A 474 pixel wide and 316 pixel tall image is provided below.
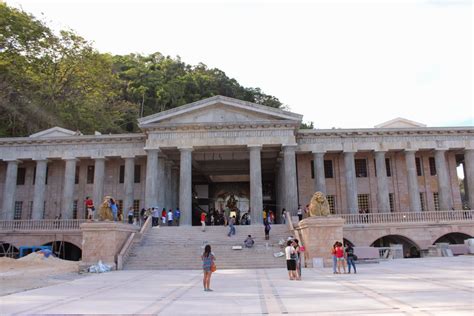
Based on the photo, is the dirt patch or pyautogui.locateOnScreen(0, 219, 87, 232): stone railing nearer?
the dirt patch

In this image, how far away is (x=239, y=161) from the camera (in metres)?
41.6

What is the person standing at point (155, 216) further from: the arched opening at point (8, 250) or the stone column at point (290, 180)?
the arched opening at point (8, 250)

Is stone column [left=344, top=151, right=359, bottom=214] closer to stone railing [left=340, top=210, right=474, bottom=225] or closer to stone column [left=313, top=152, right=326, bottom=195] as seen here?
stone column [left=313, top=152, right=326, bottom=195]

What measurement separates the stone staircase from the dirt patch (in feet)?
12.3

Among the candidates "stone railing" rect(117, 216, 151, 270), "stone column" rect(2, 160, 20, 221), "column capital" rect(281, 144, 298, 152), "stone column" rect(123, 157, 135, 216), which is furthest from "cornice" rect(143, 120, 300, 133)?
"stone column" rect(2, 160, 20, 221)

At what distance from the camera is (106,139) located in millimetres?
37094

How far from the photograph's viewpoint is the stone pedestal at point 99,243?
22.4 metres

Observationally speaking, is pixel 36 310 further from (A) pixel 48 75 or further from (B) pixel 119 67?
(B) pixel 119 67

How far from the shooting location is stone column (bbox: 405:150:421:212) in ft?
115

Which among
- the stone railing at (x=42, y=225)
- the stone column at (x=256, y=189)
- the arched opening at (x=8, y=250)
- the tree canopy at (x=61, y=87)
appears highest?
the tree canopy at (x=61, y=87)

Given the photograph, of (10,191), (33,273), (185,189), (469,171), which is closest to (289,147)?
(185,189)

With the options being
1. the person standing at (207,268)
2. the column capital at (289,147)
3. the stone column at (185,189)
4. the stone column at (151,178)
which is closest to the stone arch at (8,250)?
the stone column at (151,178)

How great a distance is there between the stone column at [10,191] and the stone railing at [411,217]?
90.6 feet

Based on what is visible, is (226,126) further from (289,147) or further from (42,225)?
(42,225)
